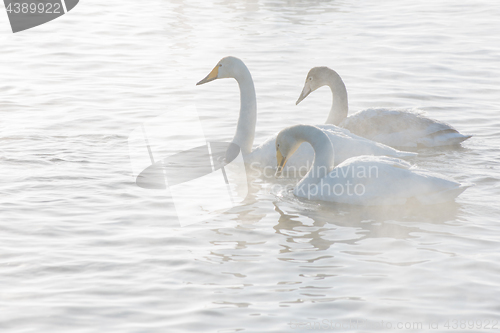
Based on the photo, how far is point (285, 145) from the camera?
7.61 m

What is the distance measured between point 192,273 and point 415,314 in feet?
5.80

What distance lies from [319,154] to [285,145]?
0.47 metres

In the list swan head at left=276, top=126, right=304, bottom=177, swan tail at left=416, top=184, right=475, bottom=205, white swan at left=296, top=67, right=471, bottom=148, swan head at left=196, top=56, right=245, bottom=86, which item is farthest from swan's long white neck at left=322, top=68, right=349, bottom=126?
swan tail at left=416, top=184, right=475, bottom=205

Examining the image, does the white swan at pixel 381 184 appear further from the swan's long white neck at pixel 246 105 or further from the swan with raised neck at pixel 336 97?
the swan with raised neck at pixel 336 97

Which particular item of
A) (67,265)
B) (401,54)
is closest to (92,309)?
(67,265)

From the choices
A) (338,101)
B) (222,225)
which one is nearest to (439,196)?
(222,225)

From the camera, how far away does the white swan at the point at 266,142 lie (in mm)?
8055

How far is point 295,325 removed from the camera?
181 inches

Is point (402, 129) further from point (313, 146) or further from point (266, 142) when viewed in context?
point (313, 146)

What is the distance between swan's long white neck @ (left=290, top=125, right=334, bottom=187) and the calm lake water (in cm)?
30

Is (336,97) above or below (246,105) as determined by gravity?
below

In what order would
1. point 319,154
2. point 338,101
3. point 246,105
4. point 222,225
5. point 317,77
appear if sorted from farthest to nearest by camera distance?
point 317,77
point 338,101
point 246,105
point 319,154
point 222,225

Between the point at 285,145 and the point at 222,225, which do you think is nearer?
the point at 222,225

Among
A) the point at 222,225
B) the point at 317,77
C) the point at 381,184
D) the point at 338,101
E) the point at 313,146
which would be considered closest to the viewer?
the point at 222,225
